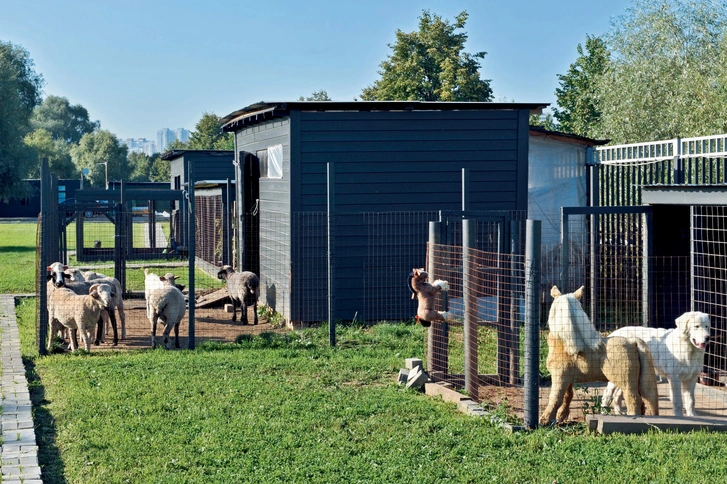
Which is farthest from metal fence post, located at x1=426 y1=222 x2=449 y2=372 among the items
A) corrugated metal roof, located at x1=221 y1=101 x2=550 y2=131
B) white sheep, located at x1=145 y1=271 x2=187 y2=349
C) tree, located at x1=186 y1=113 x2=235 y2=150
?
tree, located at x1=186 y1=113 x2=235 y2=150

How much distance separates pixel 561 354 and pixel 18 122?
141ft

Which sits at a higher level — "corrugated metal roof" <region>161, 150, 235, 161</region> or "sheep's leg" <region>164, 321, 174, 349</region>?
"corrugated metal roof" <region>161, 150, 235, 161</region>

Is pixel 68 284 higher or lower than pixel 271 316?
higher

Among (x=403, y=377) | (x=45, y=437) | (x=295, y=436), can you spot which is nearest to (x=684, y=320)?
(x=403, y=377)

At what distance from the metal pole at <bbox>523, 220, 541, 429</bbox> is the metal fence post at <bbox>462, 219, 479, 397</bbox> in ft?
4.29

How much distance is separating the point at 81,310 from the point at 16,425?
436 centimetres

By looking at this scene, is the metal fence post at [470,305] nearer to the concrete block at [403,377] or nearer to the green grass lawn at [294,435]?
the green grass lawn at [294,435]

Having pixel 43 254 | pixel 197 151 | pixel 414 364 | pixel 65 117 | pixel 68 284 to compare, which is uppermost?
pixel 65 117

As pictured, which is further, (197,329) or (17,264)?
(17,264)

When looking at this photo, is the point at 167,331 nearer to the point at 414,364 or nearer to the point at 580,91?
the point at 414,364

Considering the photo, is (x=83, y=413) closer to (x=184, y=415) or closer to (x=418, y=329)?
(x=184, y=415)

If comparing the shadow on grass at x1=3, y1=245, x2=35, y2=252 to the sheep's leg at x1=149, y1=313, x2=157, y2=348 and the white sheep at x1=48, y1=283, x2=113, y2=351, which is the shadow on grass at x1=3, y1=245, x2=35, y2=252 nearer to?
the white sheep at x1=48, y1=283, x2=113, y2=351

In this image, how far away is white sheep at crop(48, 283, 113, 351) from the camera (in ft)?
40.5

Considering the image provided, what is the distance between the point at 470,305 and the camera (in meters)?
9.04
